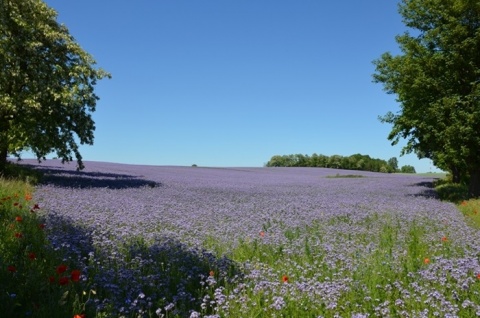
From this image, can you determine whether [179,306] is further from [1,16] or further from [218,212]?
[1,16]

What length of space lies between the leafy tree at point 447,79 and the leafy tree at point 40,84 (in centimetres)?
1603

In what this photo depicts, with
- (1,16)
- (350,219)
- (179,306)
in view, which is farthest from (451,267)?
(1,16)

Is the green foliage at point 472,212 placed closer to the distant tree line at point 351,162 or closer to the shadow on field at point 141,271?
the shadow on field at point 141,271

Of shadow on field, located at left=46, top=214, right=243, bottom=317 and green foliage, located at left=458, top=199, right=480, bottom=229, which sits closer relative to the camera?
shadow on field, located at left=46, top=214, right=243, bottom=317

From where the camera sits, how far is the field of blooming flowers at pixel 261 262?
194 inches

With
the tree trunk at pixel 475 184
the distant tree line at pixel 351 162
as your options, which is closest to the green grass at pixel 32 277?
the tree trunk at pixel 475 184

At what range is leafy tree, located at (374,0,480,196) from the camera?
1778 centimetres

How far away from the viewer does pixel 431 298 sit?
4.90m

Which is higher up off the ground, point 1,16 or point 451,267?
point 1,16

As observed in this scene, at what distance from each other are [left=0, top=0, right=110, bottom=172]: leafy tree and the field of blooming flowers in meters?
9.02

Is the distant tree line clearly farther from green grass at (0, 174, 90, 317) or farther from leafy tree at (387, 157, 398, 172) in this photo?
green grass at (0, 174, 90, 317)

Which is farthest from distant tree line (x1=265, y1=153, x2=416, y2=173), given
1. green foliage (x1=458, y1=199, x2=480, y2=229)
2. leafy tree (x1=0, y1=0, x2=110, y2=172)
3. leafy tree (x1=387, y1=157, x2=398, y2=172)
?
green foliage (x1=458, y1=199, x2=480, y2=229)

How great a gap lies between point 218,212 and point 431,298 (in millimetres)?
7170

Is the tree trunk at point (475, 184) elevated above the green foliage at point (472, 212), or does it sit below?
above
